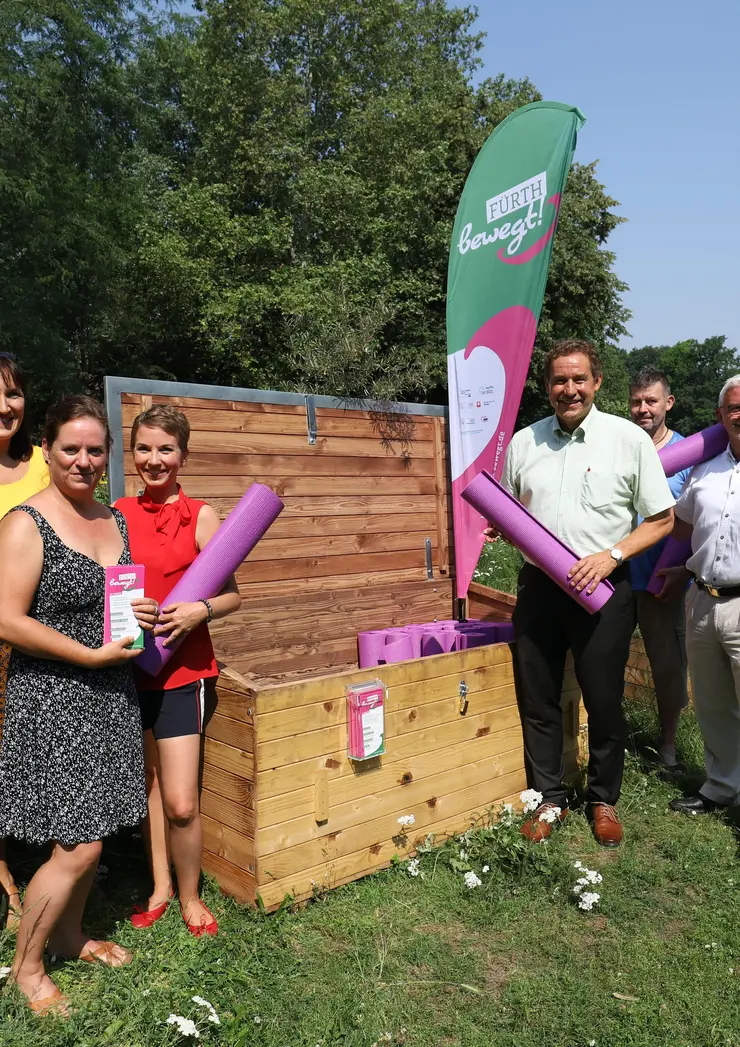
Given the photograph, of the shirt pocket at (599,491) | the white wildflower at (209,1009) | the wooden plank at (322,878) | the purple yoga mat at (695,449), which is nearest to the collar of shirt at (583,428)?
the shirt pocket at (599,491)

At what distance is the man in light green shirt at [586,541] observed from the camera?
309 centimetres

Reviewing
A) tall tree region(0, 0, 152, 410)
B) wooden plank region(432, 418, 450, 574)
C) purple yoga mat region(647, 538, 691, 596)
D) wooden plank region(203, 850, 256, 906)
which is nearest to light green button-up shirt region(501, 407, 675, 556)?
purple yoga mat region(647, 538, 691, 596)

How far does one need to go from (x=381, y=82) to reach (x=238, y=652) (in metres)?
25.1

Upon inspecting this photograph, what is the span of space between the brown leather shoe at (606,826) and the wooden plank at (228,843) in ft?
5.01

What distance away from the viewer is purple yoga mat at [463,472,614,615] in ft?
9.84

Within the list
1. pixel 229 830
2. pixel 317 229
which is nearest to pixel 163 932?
pixel 229 830

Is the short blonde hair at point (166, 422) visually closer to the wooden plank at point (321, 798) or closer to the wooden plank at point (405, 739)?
the wooden plank at point (405, 739)

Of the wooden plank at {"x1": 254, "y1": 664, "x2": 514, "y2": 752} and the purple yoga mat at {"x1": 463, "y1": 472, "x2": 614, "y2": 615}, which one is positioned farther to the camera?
the purple yoga mat at {"x1": 463, "y1": 472, "x2": 614, "y2": 615}

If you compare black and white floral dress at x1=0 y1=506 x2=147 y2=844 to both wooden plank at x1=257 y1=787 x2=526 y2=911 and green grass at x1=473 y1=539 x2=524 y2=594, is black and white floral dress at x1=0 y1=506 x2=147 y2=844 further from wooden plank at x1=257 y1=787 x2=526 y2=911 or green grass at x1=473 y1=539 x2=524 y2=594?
green grass at x1=473 y1=539 x2=524 y2=594

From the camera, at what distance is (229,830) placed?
2.71m

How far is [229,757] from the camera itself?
269 centimetres

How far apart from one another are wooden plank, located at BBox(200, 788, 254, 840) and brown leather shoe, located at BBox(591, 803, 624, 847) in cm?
154

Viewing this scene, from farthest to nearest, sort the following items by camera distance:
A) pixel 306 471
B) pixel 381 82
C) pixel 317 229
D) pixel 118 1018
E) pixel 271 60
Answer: pixel 381 82 < pixel 271 60 < pixel 317 229 < pixel 306 471 < pixel 118 1018

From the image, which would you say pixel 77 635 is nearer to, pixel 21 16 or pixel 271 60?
pixel 21 16
